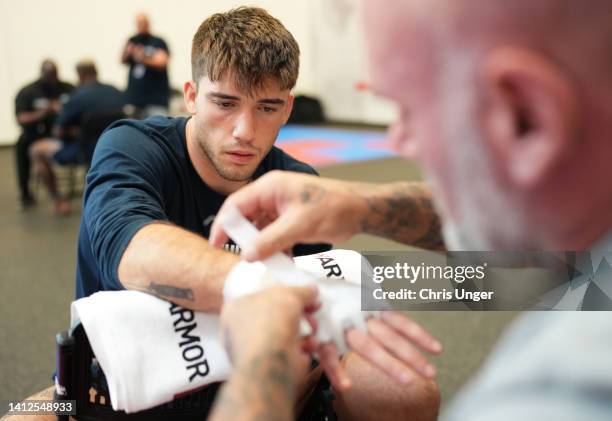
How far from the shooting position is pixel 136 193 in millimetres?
1267

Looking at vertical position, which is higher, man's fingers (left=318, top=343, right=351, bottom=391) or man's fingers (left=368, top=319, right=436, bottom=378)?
man's fingers (left=368, top=319, right=436, bottom=378)

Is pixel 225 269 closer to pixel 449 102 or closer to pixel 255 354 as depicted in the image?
pixel 255 354

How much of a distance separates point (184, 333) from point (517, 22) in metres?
0.76

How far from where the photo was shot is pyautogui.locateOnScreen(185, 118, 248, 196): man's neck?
1.54 metres

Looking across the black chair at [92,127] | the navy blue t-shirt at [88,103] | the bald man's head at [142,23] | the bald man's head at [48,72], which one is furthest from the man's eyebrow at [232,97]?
the bald man's head at [142,23]

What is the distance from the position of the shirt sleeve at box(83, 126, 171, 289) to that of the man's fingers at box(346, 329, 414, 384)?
20.3 inches

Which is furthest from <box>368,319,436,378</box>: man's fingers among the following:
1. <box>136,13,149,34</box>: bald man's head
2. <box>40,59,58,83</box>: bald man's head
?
<box>136,13,149,34</box>: bald man's head

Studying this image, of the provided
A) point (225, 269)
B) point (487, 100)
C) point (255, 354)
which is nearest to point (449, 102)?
point (487, 100)

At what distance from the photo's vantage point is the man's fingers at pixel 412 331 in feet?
2.56

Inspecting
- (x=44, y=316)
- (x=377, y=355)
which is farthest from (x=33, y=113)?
(x=377, y=355)

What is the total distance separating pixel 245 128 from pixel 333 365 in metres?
0.83

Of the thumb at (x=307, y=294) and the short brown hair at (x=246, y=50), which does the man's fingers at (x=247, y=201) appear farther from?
the short brown hair at (x=246, y=50)

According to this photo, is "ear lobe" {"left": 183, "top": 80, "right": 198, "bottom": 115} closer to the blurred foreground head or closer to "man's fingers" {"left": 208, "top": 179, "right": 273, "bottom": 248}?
"man's fingers" {"left": 208, "top": 179, "right": 273, "bottom": 248}

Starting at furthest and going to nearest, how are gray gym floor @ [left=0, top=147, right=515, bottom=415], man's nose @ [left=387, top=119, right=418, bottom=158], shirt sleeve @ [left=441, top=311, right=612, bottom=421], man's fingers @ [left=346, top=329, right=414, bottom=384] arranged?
gray gym floor @ [left=0, top=147, right=515, bottom=415]
man's fingers @ [left=346, top=329, right=414, bottom=384]
man's nose @ [left=387, top=119, right=418, bottom=158]
shirt sleeve @ [left=441, top=311, right=612, bottom=421]
